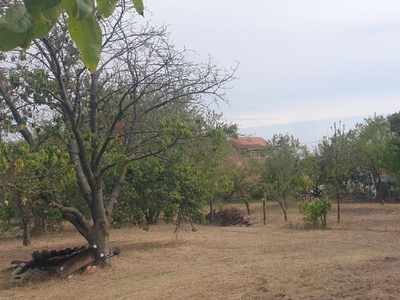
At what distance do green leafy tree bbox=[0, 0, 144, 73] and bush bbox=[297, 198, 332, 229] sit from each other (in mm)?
15656

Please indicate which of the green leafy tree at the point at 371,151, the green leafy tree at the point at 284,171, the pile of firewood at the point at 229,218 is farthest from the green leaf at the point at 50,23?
the green leafy tree at the point at 371,151

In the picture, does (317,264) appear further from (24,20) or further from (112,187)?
(24,20)

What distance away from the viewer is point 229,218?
20.8 meters

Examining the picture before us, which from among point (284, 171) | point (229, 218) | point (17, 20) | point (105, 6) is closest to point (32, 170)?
point (105, 6)

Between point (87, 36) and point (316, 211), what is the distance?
1581cm

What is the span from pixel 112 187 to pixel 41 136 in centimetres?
282

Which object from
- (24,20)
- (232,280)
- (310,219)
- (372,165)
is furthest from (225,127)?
(372,165)

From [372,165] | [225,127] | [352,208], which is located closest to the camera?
[225,127]

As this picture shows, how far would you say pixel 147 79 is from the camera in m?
9.53

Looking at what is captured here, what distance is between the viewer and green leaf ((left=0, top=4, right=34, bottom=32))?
1296 millimetres

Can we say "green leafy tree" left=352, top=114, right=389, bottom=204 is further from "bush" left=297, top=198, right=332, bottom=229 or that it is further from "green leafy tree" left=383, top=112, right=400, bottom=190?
"bush" left=297, top=198, right=332, bottom=229

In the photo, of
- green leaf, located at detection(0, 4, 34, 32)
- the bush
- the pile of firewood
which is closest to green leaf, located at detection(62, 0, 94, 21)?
green leaf, located at detection(0, 4, 34, 32)

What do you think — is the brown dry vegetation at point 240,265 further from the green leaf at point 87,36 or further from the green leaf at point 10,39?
the green leaf at point 10,39

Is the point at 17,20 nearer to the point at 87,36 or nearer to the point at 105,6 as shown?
the point at 87,36
